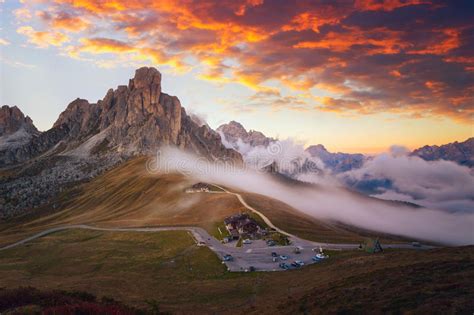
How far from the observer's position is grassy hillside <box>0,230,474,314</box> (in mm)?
35906

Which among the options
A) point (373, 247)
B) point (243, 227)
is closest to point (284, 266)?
point (373, 247)

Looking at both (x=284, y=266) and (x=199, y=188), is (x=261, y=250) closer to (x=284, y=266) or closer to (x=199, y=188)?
(x=284, y=266)

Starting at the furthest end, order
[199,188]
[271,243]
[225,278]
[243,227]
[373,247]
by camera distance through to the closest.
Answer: [199,188] < [243,227] < [271,243] < [373,247] < [225,278]

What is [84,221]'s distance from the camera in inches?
6270

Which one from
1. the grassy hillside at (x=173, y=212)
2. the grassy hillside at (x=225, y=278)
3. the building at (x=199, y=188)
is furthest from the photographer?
the building at (x=199, y=188)

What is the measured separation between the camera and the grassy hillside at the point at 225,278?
118 ft

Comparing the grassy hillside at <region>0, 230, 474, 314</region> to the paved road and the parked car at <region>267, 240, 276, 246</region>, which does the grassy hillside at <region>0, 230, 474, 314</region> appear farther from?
the parked car at <region>267, 240, 276, 246</region>

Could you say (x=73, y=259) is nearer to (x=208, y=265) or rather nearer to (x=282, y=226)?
(x=208, y=265)

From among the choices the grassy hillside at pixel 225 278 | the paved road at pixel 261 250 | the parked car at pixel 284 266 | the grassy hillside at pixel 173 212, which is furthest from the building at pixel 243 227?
the parked car at pixel 284 266

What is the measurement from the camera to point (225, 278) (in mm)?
68125

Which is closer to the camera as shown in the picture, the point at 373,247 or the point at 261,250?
the point at 373,247

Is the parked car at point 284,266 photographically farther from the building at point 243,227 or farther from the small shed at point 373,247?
the building at point 243,227

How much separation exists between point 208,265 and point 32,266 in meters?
55.4

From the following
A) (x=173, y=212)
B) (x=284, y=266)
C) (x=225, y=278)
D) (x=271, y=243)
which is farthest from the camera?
(x=173, y=212)
